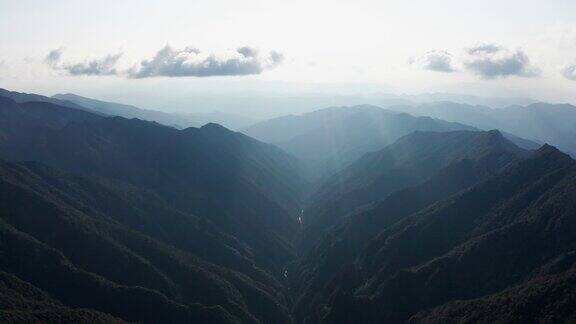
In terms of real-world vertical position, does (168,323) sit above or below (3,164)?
below

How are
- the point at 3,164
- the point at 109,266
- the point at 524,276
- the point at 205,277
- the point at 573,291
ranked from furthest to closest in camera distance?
the point at 3,164
the point at 205,277
the point at 109,266
the point at 524,276
the point at 573,291

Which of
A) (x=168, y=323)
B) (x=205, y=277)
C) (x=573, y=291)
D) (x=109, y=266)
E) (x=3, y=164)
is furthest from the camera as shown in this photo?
(x=3, y=164)

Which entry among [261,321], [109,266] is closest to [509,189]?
[261,321]

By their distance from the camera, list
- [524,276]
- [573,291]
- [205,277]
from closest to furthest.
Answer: [573,291] < [524,276] < [205,277]

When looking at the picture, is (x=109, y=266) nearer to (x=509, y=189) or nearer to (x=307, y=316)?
(x=307, y=316)

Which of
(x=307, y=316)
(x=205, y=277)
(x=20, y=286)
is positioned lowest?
(x=307, y=316)

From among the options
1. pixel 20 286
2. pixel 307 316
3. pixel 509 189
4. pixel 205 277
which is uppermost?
pixel 509 189

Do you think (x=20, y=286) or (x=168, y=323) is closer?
(x=20, y=286)

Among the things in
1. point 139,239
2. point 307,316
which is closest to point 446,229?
point 307,316

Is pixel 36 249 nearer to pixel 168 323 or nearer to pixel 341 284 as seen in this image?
pixel 168 323
